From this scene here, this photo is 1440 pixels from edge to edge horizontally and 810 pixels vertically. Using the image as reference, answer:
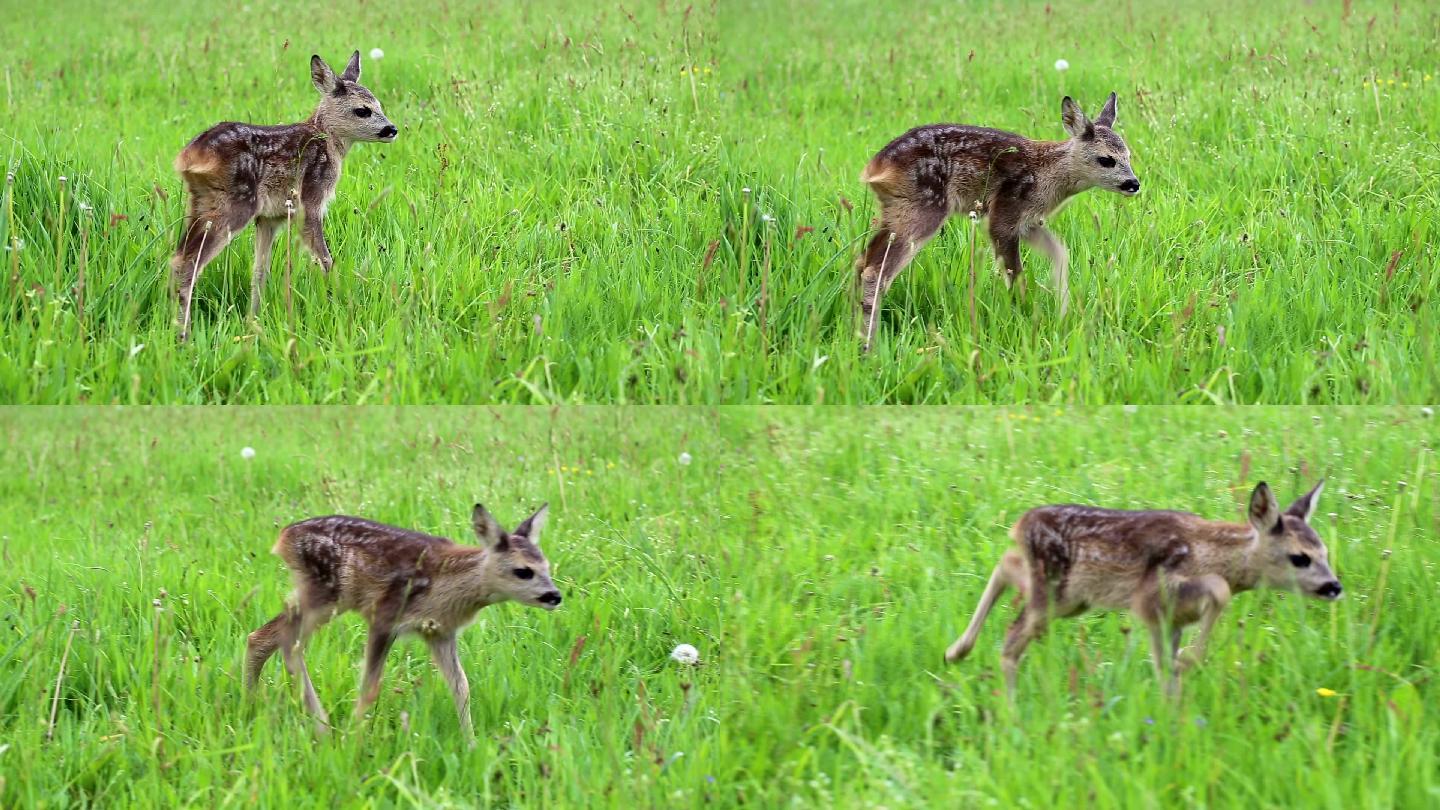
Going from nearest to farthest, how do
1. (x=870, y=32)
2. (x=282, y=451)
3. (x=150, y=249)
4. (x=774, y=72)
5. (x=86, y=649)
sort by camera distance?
(x=86, y=649), (x=150, y=249), (x=282, y=451), (x=774, y=72), (x=870, y=32)

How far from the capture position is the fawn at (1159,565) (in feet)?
17.3

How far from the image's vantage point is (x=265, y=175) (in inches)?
265

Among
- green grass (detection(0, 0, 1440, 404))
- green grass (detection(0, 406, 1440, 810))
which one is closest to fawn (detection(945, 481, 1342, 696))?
green grass (detection(0, 406, 1440, 810))

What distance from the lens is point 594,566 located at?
7172 millimetres

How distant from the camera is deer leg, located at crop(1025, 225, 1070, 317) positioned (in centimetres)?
689

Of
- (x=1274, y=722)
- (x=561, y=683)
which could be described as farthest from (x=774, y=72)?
(x=1274, y=722)

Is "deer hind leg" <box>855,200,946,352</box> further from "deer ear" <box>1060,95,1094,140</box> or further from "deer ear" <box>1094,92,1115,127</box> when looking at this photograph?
"deer ear" <box>1094,92,1115,127</box>

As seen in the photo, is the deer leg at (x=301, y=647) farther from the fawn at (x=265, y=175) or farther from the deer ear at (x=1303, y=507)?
the deer ear at (x=1303, y=507)

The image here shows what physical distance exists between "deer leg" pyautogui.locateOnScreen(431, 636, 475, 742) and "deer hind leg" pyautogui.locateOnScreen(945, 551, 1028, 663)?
1.96 meters

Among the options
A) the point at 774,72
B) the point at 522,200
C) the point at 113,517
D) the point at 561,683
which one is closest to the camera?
the point at 561,683

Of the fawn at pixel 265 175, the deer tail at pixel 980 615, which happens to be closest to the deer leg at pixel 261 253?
the fawn at pixel 265 175

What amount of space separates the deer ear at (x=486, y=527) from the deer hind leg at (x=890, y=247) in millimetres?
1866

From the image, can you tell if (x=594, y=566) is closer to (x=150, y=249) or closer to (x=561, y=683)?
(x=561, y=683)

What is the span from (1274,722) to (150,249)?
5528 millimetres
